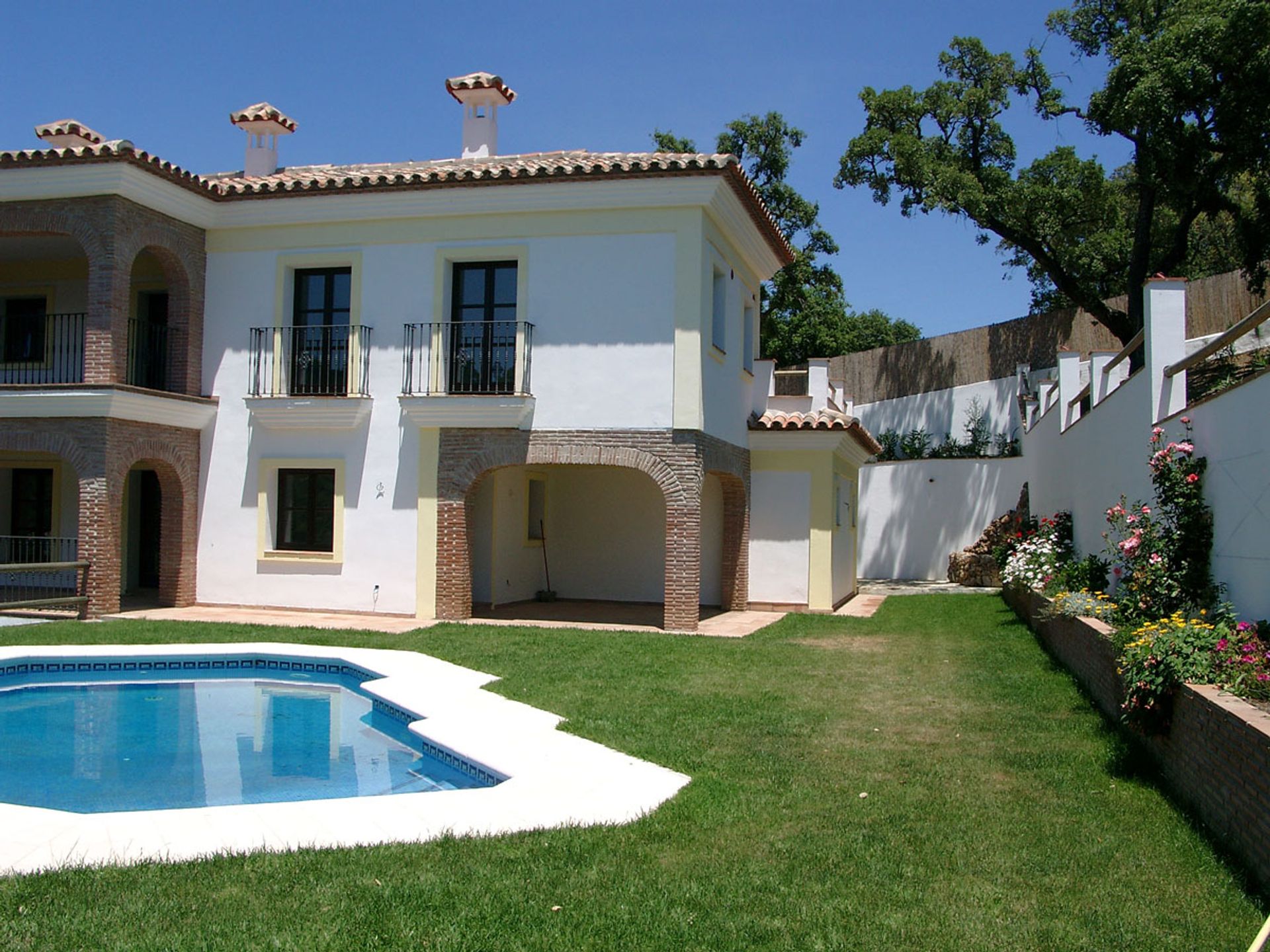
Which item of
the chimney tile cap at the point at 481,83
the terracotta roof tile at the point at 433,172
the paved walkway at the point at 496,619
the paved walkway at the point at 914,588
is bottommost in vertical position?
the paved walkway at the point at 496,619

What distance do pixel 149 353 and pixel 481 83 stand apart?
23.8ft

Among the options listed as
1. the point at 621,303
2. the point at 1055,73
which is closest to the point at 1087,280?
the point at 1055,73

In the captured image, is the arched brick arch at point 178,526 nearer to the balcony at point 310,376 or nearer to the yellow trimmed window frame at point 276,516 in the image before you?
the yellow trimmed window frame at point 276,516

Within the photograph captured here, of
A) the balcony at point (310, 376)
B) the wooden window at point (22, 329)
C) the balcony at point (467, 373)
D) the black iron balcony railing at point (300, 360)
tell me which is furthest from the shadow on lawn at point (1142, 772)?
the wooden window at point (22, 329)

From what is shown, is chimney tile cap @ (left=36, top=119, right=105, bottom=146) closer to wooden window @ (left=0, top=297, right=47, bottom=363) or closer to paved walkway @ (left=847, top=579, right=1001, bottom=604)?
wooden window @ (left=0, top=297, right=47, bottom=363)

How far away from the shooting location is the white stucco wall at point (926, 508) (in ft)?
84.0

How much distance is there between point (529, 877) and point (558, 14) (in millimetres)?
12312

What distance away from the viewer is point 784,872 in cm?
508

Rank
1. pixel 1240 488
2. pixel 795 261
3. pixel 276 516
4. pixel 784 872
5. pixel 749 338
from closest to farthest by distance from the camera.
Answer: pixel 784 872 → pixel 1240 488 → pixel 276 516 → pixel 749 338 → pixel 795 261

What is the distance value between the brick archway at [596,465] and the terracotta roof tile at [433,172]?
145 inches

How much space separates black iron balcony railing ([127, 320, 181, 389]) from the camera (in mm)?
17406

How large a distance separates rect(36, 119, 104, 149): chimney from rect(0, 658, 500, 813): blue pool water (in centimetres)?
1121

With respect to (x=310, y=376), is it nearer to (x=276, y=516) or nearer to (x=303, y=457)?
(x=303, y=457)

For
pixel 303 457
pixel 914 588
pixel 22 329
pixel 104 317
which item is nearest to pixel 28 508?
pixel 22 329
